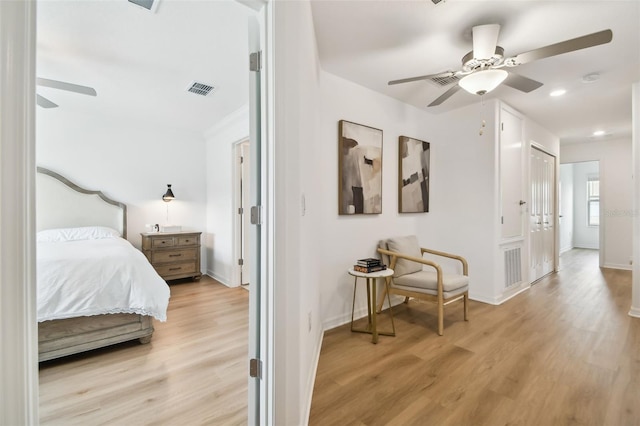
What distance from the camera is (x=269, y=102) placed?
1276 millimetres

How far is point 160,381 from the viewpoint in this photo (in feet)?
6.27

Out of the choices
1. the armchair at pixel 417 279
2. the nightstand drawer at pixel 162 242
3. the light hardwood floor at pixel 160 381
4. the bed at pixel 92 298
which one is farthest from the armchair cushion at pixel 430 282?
the nightstand drawer at pixel 162 242

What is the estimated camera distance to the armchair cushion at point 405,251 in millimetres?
2959

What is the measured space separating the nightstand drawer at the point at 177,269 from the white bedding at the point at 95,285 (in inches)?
65.8

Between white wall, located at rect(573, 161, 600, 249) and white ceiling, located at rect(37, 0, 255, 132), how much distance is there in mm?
9050

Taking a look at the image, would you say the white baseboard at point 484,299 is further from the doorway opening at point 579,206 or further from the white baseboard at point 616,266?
the doorway opening at point 579,206

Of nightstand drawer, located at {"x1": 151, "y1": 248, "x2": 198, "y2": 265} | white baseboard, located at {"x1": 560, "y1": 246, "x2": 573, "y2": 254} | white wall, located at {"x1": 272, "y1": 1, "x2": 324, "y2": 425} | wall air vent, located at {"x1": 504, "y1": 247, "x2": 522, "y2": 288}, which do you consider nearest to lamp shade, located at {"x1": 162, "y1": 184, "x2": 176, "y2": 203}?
nightstand drawer, located at {"x1": 151, "y1": 248, "x2": 198, "y2": 265}

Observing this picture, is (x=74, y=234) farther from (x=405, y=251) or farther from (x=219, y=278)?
(x=405, y=251)

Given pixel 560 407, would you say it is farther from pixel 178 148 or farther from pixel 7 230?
pixel 178 148

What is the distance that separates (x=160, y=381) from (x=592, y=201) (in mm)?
10242

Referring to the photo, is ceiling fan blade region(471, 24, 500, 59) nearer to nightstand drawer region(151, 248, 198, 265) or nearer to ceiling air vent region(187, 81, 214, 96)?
ceiling air vent region(187, 81, 214, 96)

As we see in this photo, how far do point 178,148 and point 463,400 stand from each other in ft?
16.0

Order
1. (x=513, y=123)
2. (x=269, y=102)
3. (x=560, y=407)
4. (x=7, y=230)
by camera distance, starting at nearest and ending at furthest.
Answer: (x=7, y=230) → (x=269, y=102) → (x=560, y=407) → (x=513, y=123)

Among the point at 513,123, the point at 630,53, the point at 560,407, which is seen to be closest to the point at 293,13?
the point at 560,407
